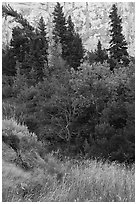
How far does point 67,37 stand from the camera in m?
45.6

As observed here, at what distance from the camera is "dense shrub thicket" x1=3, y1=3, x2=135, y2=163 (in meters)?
22.1

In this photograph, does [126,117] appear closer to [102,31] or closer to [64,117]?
[64,117]

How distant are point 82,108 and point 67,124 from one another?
86.9 inches

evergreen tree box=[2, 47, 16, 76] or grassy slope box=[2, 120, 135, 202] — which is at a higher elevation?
evergreen tree box=[2, 47, 16, 76]

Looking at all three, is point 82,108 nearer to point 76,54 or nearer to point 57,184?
point 76,54

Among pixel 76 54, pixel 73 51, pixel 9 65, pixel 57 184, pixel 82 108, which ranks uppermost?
pixel 73 51

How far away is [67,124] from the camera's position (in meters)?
28.6

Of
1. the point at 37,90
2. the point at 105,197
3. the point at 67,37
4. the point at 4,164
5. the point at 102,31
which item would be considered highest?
the point at 102,31

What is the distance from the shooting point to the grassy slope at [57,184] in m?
4.77

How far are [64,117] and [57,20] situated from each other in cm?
2126

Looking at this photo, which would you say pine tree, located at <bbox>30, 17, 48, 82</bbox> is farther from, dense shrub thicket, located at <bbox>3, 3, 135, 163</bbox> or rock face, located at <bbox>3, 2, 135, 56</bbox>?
rock face, located at <bbox>3, 2, 135, 56</bbox>

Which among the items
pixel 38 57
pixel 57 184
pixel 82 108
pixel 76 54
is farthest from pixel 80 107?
pixel 57 184

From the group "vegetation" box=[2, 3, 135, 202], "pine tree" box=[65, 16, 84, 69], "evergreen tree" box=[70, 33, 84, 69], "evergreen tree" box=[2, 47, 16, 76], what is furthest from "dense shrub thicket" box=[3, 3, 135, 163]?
"evergreen tree" box=[2, 47, 16, 76]

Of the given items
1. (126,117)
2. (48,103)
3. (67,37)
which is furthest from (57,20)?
(126,117)
